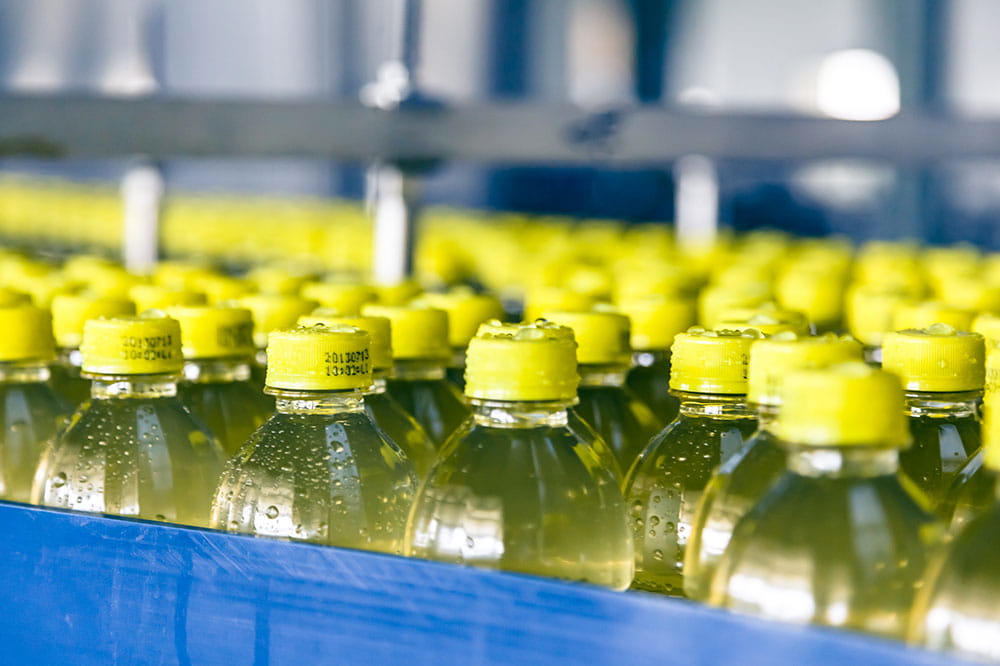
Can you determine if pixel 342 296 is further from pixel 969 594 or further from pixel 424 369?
pixel 969 594

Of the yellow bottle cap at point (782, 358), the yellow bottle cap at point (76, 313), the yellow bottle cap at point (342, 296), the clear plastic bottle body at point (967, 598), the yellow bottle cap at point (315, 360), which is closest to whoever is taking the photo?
the clear plastic bottle body at point (967, 598)

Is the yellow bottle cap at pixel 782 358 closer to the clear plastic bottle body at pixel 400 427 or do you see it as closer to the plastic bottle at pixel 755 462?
the plastic bottle at pixel 755 462

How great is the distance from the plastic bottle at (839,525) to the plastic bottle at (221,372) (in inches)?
25.3

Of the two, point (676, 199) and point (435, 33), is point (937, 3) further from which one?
point (435, 33)

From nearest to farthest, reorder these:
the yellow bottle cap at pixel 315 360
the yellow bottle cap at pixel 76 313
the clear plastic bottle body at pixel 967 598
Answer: the clear plastic bottle body at pixel 967 598
the yellow bottle cap at pixel 315 360
the yellow bottle cap at pixel 76 313

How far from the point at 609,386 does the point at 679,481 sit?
219mm

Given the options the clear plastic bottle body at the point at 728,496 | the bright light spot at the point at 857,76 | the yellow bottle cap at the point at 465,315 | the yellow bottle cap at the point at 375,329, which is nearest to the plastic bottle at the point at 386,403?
the yellow bottle cap at the point at 375,329

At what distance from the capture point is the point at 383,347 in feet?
4.20

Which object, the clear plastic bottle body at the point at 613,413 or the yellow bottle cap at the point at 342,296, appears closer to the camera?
the clear plastic bottle body at the point at 613,413

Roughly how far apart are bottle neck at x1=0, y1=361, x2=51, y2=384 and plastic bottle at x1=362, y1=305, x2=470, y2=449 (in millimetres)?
331

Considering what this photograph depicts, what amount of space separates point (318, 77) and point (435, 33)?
26cm

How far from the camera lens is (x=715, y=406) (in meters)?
1.14

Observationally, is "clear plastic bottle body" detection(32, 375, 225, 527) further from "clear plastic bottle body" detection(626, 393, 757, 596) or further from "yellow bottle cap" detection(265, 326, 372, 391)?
"clear plastic bottle body" detection(626, 393, 757, 596)

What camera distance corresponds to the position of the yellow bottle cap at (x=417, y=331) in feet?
4.39
